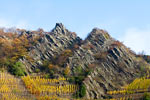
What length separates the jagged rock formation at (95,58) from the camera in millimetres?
35478

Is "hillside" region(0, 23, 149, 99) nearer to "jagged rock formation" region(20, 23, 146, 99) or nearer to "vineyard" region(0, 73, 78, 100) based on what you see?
"jagged rock formation" region(20, 23, 146, 99)

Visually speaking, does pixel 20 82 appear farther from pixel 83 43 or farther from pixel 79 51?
pixel 83 43

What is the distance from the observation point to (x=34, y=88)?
3231 centimetres

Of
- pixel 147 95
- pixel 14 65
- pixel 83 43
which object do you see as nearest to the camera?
pixel 147 95

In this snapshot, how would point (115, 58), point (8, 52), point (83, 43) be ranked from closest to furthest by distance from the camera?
point (115, 58)
point (8, 52)
point (83, 43)

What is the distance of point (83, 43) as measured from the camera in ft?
154

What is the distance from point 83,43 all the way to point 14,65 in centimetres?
1745

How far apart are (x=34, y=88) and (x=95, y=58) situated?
1556 cm

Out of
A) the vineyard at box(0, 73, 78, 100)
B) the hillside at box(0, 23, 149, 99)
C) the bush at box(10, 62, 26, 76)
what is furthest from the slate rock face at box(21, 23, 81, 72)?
the vineyard at box(0, 73, 78, 100)

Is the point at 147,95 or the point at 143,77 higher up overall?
the point at 143,77

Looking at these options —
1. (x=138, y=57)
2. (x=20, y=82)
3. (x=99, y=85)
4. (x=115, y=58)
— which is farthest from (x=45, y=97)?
(x=138, y=57)

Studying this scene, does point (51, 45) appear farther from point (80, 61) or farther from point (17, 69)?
point (17, 69)

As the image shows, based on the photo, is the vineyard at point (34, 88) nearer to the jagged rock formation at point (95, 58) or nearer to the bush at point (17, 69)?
the bush at point (17, 69)

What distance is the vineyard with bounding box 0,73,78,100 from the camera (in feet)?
98.4
